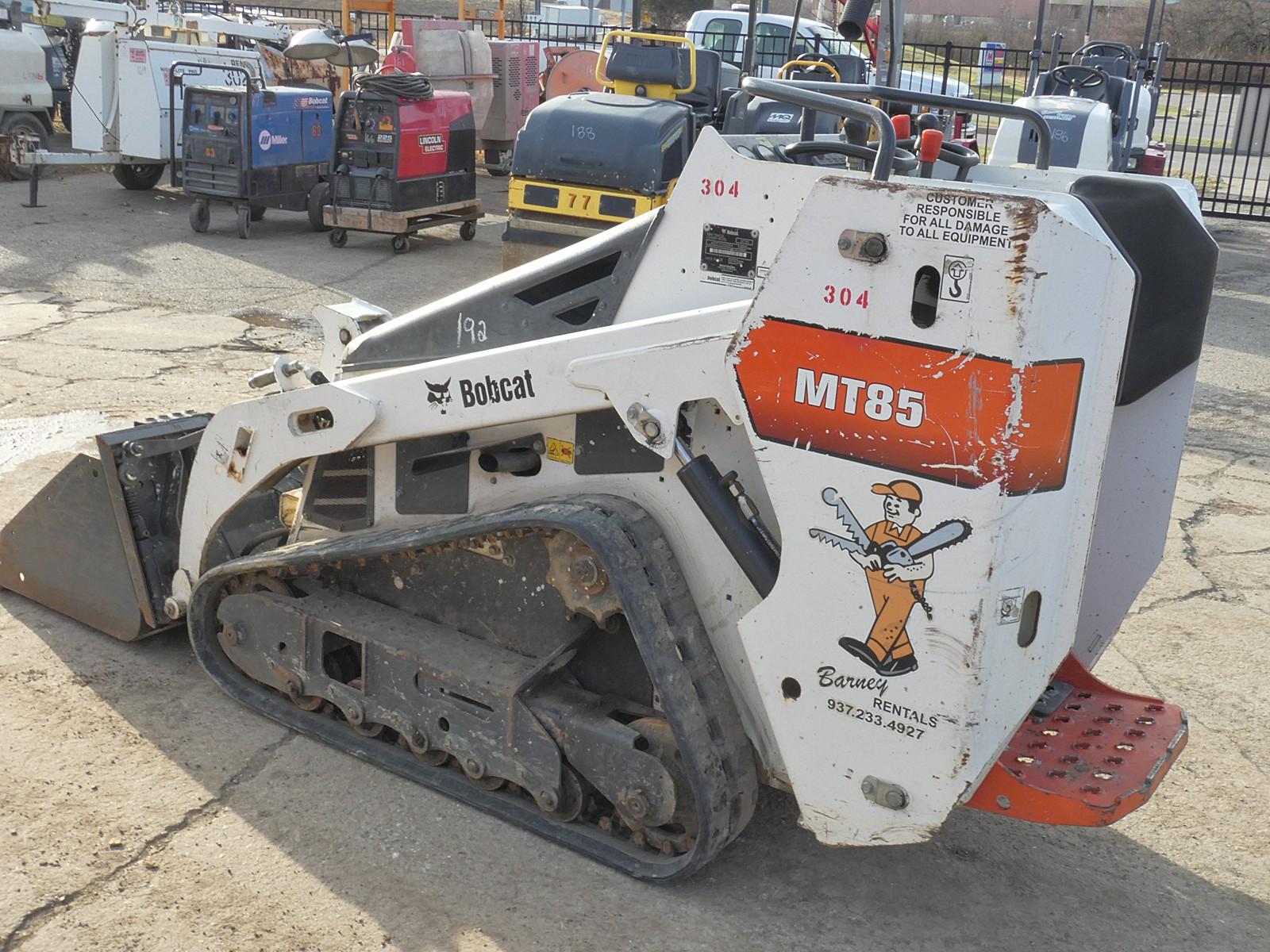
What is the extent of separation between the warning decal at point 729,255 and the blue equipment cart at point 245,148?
950 centimetres

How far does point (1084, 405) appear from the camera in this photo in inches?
106

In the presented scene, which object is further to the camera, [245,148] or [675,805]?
[245,148]

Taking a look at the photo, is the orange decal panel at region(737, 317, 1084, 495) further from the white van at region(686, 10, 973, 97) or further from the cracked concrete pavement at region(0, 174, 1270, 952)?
the white van at region(686, 10, 973, 97)

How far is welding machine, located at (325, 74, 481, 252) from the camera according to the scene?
37.6ft

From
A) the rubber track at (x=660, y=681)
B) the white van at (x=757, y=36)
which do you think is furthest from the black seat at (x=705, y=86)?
the rubber track at (x=660, y=681)

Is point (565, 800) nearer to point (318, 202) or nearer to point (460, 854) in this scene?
point (460, 854)

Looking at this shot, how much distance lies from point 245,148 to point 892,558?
10382 mm

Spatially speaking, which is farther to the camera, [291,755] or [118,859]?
[291,755]

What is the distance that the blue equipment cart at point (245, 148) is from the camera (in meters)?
11.8

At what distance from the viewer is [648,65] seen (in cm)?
1015

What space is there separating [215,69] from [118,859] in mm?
11502

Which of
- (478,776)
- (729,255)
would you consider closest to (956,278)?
(729,255)

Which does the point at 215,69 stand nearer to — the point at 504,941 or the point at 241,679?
the point at 241,679

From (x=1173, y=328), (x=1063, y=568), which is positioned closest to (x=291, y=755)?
(x=1063, y=568)
